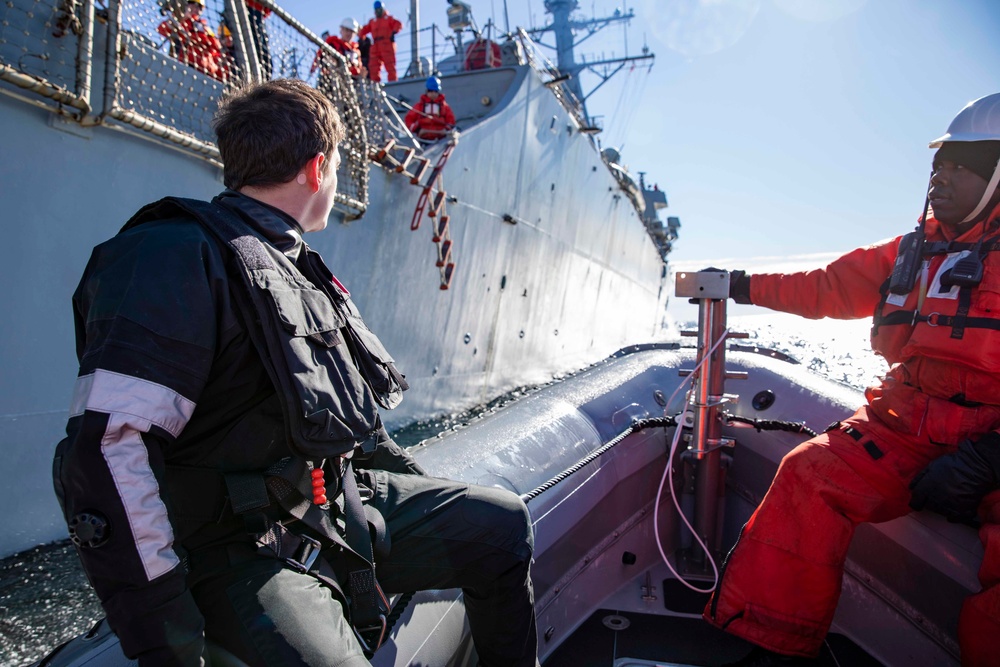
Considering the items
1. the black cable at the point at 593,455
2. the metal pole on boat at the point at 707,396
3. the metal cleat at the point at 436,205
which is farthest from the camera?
the metal cleat at the point at 436,205

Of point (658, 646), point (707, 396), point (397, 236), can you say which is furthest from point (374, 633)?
point (397, 236)

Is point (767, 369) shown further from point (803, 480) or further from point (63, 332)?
point (63, 332)

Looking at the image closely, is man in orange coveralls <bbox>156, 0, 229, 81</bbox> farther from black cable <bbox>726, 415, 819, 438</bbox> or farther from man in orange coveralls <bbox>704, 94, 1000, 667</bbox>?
man in orange coveralls <bbox>704, 94, 1000, 667</bbox>

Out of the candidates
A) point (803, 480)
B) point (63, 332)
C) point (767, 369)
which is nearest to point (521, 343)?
point (767, 369)

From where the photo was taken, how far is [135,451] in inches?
37.1

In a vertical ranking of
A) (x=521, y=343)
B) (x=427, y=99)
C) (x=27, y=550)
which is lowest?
(x=27, y=550)

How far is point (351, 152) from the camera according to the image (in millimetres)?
4988

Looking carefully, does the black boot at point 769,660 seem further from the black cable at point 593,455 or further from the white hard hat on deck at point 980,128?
the white hard hat on deck at point 980,128

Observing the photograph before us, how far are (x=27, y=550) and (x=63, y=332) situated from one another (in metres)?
1.22

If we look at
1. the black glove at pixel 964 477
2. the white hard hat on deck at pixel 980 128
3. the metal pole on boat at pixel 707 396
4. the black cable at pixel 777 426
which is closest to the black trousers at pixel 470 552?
the metal pole on boat at pixel 707 396

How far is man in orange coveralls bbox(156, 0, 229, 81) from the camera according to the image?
3.67m

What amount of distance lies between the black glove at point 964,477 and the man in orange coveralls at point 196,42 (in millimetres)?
4373

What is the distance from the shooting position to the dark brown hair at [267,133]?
1267mm

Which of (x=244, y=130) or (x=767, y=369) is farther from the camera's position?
(x=767, y=369)
